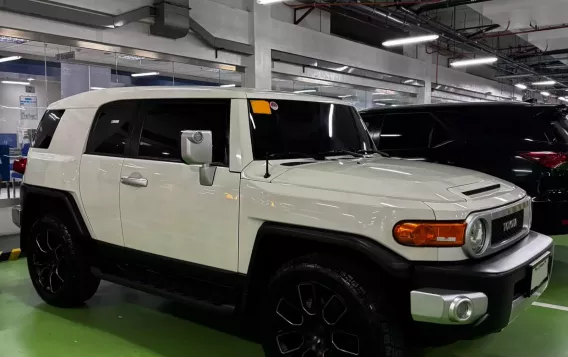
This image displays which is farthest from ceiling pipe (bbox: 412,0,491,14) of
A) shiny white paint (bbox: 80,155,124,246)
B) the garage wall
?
shiny white paint (bbox: 80,155,124,246)

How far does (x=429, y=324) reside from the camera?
91.6 inches

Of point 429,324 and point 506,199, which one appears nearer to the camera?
point 429,324

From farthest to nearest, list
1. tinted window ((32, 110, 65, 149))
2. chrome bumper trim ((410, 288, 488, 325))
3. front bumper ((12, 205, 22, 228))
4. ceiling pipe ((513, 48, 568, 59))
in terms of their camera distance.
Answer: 1. ceiling pipe ((513, 48, 568, 59))
2. front bumper ((12, 205, 22, 228))
3. tinted window ((32, 110, 65, 149))
4. chrome bumper trim ((410, 288, 488, 325))

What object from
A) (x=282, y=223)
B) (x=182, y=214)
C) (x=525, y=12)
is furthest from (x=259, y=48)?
(x=282, y=223)

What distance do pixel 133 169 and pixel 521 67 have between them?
18.3 meters

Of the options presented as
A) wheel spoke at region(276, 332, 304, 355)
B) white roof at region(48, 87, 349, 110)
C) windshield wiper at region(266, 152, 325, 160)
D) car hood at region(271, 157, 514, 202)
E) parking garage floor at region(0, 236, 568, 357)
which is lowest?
parking garage floor at region(0, 236, 568, 357)

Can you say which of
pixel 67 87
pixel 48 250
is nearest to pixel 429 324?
pixel 48 250

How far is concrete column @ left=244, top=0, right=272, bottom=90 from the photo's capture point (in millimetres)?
9688

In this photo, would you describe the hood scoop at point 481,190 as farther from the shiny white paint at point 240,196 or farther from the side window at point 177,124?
the side window at point 177,124

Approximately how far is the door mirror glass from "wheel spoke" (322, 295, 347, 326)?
105cm

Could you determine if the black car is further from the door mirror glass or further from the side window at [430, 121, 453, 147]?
the door mirror glass

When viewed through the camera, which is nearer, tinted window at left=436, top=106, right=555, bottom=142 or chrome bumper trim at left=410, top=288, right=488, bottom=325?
chrome bumper trim at left=410, top=288, right=488, bottom=325

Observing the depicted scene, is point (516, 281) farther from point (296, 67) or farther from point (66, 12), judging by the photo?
point (296, 67)

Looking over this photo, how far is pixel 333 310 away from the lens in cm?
254
